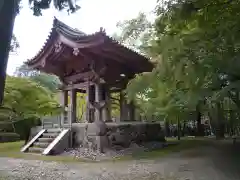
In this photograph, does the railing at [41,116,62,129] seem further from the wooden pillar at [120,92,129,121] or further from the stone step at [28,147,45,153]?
the wooden pillar at [120,92,129,121]

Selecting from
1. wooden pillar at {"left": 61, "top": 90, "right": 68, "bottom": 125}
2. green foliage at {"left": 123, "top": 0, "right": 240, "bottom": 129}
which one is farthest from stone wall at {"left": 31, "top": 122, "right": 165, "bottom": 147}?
green foliage at {"left": 123, "top": 0, "right": 240, "bottom": 129}

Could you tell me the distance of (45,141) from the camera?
10.5m

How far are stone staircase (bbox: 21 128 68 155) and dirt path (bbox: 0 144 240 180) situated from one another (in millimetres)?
2145

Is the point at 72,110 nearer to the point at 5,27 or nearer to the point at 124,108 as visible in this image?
the point at 124,108

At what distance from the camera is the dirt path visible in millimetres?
5880

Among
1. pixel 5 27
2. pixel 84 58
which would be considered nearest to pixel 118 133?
pixel 84 58

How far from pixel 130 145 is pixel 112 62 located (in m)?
3.29

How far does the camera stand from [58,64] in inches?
486

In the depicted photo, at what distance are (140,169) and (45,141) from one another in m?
5.10

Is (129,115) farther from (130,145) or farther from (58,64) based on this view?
(58,64)

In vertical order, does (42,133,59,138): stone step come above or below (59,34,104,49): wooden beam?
below

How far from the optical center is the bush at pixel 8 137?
1542cm

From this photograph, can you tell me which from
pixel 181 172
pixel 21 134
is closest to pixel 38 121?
pixel 21 134

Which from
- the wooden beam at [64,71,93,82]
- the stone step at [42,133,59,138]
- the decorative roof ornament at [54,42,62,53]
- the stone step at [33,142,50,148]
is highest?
the decorative roof ornament at [54,42,62,53]
